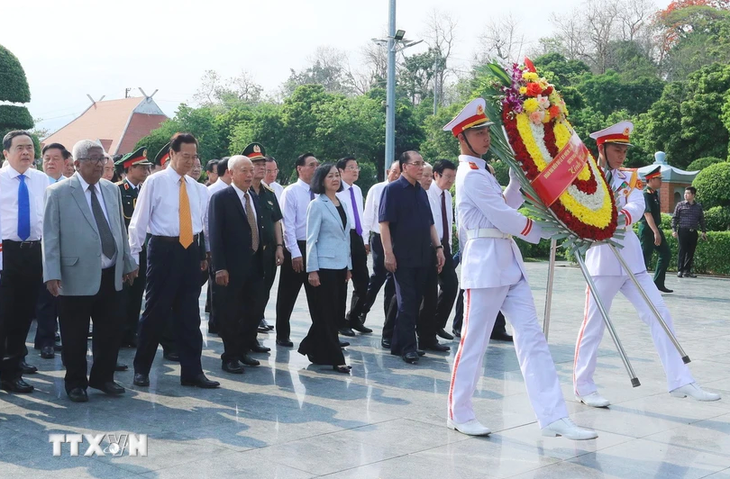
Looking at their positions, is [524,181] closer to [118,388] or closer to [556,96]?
[556,96]

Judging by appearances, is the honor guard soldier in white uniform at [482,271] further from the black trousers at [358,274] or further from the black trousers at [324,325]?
the black trousers at [358,274]

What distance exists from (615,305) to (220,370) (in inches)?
259

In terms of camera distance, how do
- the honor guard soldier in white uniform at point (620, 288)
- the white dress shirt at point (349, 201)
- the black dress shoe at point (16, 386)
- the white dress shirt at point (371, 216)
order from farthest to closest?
the white dress shirt at point (371, 216)
the white dress shirt at point (349, 201)
the black dress shoe at point (16, 386)
the honor guard soldier in white uniform at point (620, 288)

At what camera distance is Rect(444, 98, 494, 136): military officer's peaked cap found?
208 inches

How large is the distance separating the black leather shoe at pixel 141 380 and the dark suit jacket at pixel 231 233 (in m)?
1.05

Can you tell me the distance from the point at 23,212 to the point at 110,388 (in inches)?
64.1

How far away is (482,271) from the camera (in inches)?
207

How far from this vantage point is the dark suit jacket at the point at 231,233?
23.1 feet

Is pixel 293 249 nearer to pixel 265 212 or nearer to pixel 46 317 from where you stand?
pixel 265 212

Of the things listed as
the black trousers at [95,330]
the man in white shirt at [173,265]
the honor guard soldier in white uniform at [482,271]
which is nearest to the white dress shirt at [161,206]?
the man in white shirt at [173,265]

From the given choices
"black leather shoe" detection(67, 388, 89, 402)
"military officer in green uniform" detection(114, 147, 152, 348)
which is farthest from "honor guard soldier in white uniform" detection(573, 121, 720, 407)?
"military officer in green uniform" detection(114, 147, 152, 348)

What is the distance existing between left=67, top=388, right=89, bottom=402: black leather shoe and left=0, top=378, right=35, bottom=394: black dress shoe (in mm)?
409

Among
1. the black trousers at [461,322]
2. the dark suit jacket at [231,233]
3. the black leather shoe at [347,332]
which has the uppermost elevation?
the dark suit jacket at [231,233]

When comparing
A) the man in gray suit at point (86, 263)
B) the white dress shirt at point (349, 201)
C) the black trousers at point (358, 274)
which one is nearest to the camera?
the man in gray suit at point (86, 263)
